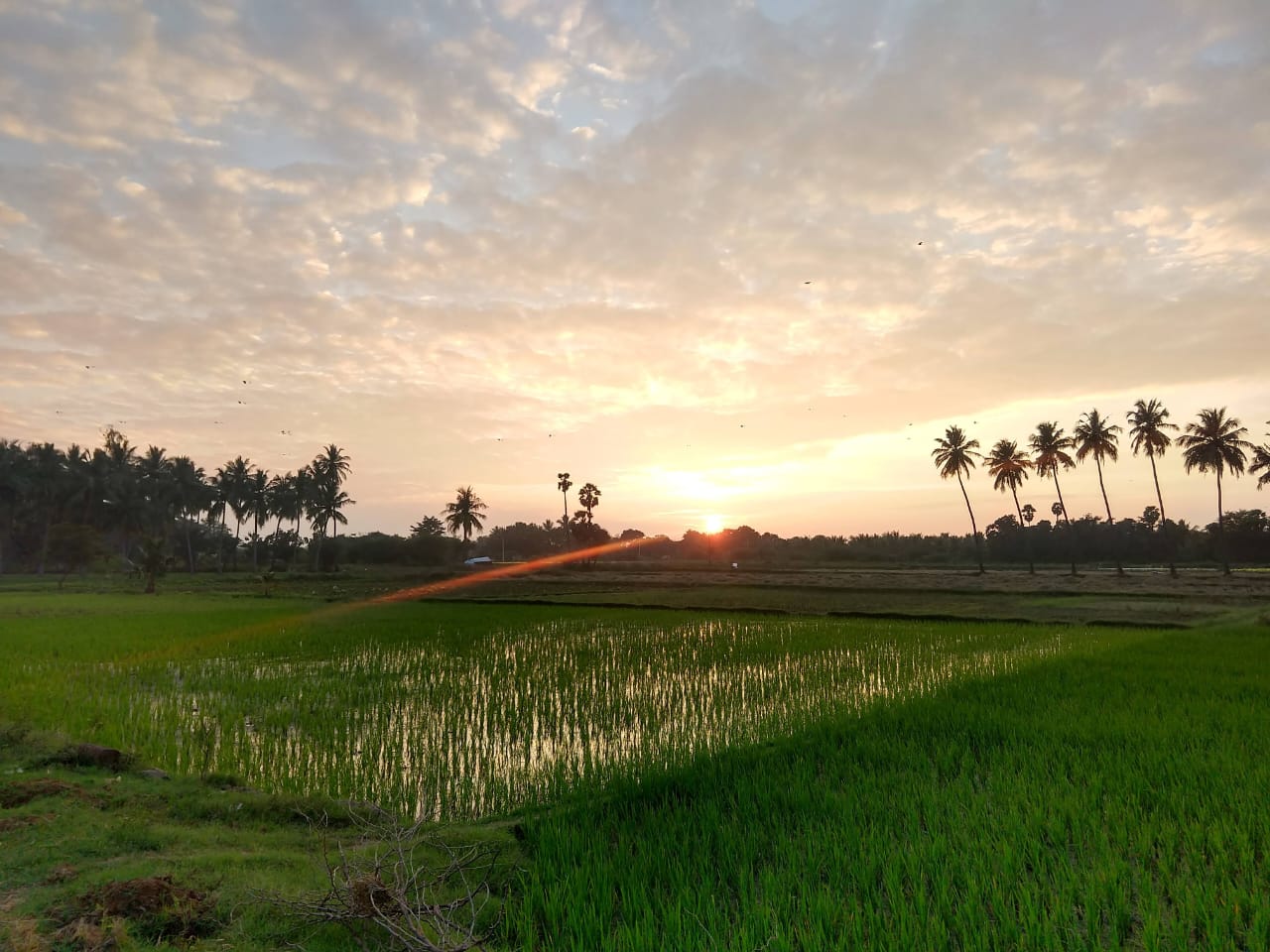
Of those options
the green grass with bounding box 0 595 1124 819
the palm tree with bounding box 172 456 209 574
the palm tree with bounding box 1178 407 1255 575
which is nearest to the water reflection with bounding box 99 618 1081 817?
the green grass with bounding box 0 595 1124 819

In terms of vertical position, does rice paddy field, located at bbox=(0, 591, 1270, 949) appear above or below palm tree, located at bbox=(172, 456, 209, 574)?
below

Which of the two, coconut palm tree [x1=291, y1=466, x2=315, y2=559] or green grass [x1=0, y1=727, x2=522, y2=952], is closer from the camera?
green grass [x1=0, y1=727, x2=522, y2=952]

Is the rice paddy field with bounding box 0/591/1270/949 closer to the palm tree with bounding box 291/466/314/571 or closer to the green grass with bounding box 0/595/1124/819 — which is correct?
the green grass with bounding box 0/595/1124/819

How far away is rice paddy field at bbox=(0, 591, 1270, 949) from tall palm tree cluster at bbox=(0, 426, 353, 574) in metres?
53.4

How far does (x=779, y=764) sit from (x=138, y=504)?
252 feet

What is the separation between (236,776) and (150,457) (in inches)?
3161

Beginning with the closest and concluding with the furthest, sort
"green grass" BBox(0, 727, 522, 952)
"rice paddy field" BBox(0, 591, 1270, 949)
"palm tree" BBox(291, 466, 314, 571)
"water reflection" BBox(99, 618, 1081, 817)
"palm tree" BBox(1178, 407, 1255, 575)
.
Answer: "green grass" BBox(0, 727, 522, 952) → "rice paddy field" BBox(0, 591, 1270, 949) → "water reflection" BBox(99, 618, 1081, 817) → "palm tree" BBox(1178, 407, 1255, 575) → "palm tree" BBox(291, 466, 314, 571)

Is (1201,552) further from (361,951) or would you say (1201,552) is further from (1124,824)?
(361,951)

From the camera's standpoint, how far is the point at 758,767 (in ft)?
23.4

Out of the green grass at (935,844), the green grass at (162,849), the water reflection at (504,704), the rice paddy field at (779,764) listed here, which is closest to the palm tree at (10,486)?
the rice paddy field at (779,764)

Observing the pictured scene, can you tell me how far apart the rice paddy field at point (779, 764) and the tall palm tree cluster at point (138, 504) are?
5342 centimetres

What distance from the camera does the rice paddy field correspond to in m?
4.15

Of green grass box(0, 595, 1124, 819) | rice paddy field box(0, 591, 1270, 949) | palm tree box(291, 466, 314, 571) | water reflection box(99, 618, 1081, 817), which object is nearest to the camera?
rice paddy field box(0, 591, 1270, 949)

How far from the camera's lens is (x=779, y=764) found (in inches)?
291
